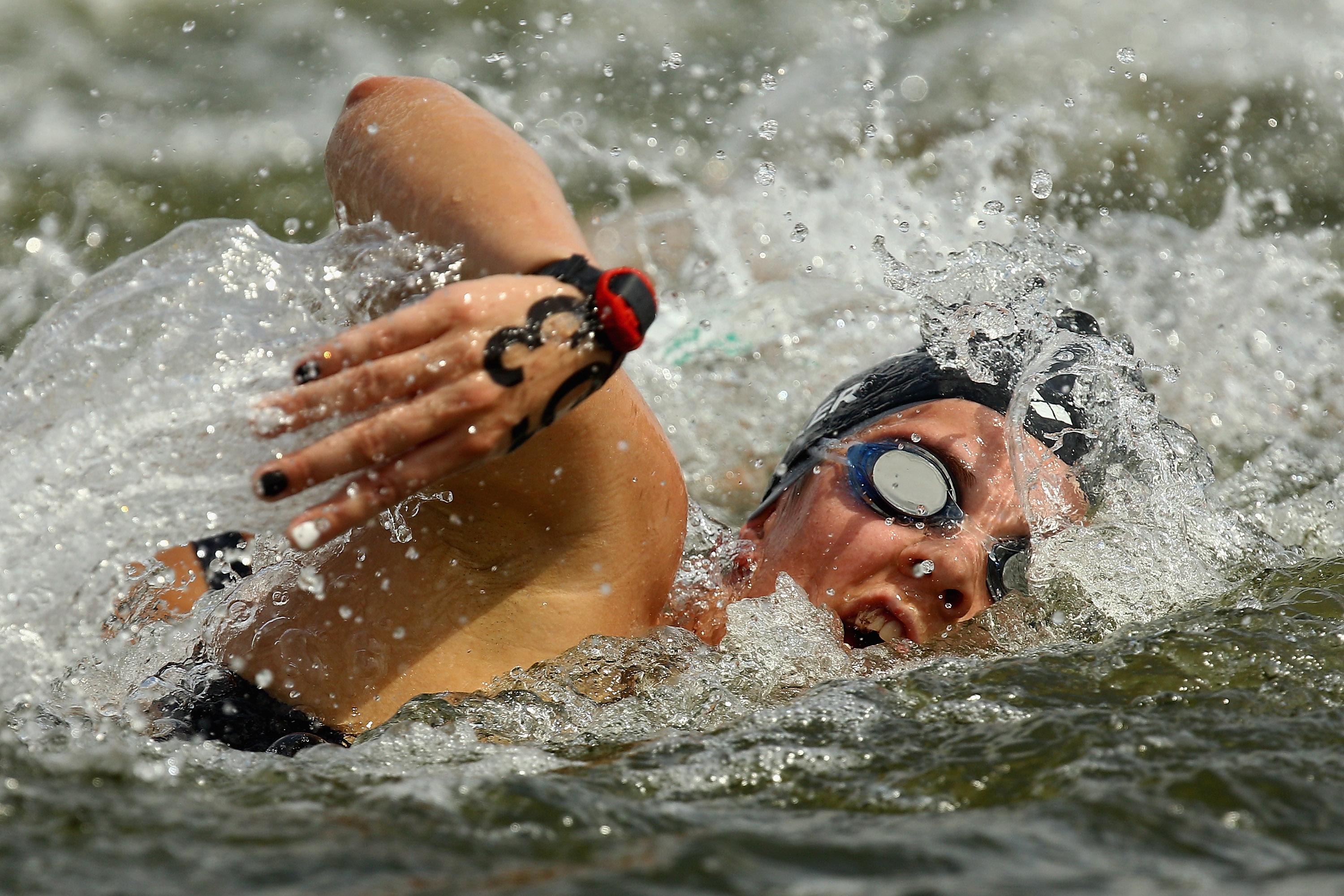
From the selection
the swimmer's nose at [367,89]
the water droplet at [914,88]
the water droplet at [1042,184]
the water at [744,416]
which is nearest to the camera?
the water at [744,416]

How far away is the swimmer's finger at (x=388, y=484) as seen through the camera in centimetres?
172

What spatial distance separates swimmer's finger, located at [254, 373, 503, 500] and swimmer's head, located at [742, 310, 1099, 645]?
4.07 feet

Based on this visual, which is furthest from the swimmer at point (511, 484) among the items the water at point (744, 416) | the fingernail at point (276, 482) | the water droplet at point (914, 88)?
the water droplet at point (914, 88)

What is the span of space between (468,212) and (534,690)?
2.99 ft

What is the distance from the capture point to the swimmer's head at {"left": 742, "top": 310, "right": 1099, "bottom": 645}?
276 centimetres

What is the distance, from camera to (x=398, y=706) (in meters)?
2.34

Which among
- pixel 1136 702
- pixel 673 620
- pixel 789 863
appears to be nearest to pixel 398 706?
pixel 673 620

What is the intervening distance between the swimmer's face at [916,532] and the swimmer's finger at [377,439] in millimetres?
1235

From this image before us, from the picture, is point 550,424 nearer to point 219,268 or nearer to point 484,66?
point 219,268

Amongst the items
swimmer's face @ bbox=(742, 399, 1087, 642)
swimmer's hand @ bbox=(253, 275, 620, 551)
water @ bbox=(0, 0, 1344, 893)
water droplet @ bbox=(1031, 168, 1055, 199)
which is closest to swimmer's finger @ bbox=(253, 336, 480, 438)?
swimmer's hand @ bbox=(253, 275, 620, 551)

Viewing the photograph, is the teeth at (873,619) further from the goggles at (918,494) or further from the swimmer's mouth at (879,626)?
the goggles at (918,494)

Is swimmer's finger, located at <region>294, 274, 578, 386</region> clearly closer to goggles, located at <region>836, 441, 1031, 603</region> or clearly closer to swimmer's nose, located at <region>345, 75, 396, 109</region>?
swimmer's nose, located at <region>345, 75, 396, 109</region>

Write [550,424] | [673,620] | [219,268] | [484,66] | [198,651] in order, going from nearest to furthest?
[550,424], [219,268], [198,651], [673,620], [484,66]

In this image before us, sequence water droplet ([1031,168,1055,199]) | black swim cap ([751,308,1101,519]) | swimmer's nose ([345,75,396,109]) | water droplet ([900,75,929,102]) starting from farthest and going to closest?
1. water droplet ([900,75,929,102])
2. water droplet ([1031,168,1055,199])
3. black swim cap ([751,308,1101,519])
4. swimmer's nose ([345,75,396,109])
